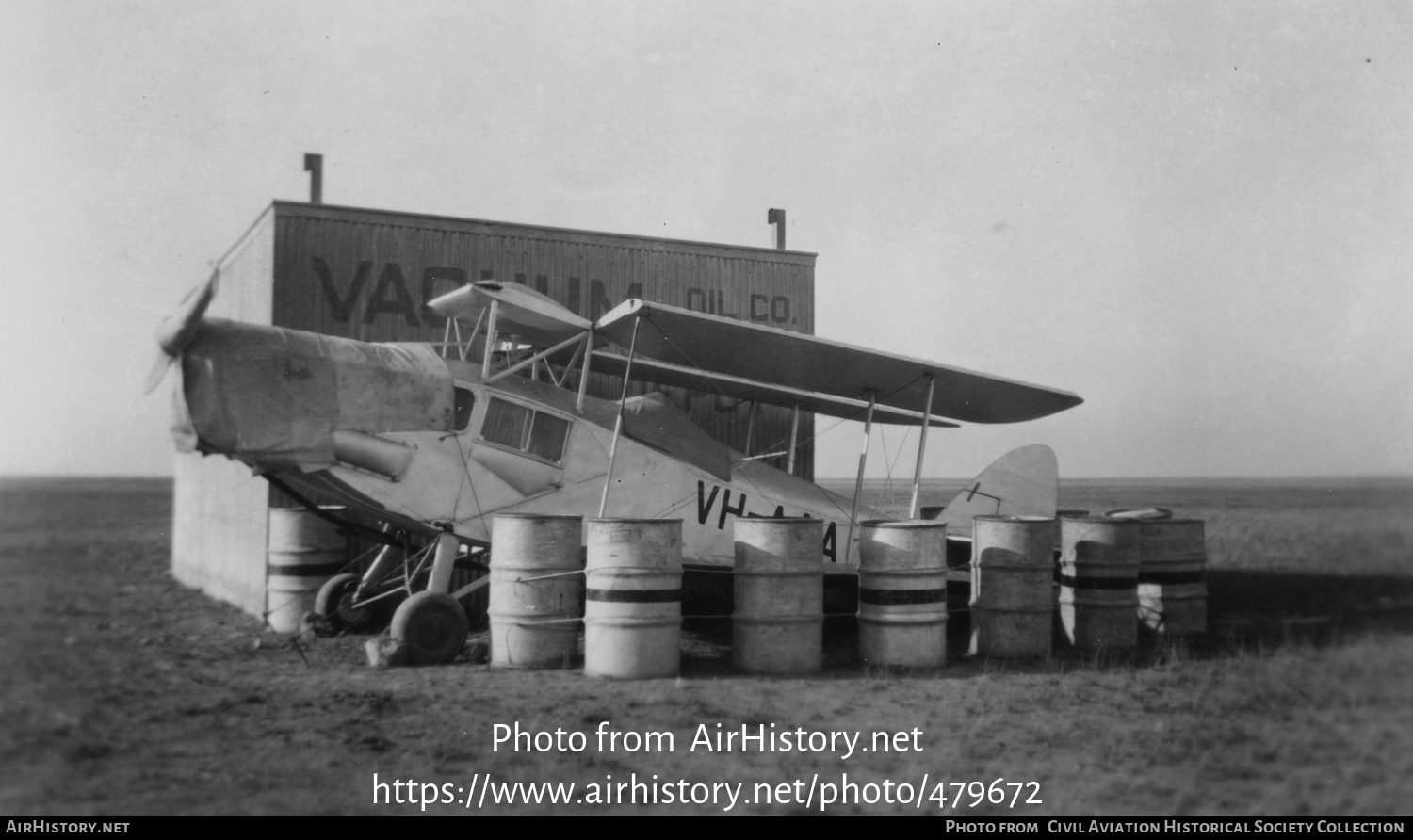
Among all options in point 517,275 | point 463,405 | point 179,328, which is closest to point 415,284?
point 517,275

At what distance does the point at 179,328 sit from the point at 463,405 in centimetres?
260

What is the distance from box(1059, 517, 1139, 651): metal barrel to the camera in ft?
32.2

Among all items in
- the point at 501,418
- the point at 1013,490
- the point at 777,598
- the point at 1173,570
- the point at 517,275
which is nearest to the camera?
the point at 777,598

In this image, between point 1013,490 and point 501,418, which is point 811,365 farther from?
point 1013,490

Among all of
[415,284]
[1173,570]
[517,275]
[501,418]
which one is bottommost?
[1173,570]

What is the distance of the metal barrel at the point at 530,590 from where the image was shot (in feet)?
27.5

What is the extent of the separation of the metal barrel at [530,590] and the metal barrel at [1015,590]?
3.78m

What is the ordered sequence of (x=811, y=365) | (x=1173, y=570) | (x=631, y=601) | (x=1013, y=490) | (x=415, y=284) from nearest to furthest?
(x=631, y=601)
(x=811, y=365)
(x=1173, y=570)
(x=415, y=284)
(x=1013, y=490)

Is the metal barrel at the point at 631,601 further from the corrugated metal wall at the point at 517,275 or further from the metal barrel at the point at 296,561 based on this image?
the corrugated metal wall at the point at 517,275

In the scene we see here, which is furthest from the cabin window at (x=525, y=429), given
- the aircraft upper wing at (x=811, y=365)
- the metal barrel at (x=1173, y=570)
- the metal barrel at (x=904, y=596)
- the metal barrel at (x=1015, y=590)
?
the metal barrel at (x=1173, y=570)

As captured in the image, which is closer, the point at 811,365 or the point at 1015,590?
the point at 1015,590

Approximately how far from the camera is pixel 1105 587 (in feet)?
32.2

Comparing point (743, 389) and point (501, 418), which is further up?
point (743, 389)

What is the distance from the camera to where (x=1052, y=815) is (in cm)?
451
